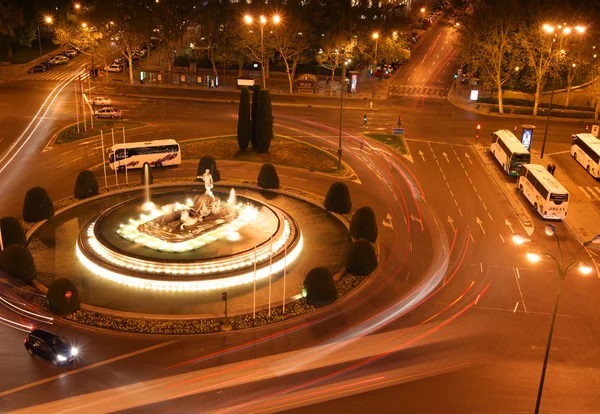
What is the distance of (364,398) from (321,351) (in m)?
4.14

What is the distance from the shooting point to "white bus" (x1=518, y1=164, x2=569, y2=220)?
48.2m

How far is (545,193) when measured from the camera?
161ft

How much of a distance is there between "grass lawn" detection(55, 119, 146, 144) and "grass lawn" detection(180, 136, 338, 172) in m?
10.8

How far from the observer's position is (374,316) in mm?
34562

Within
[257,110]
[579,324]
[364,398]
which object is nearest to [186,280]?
[364,398]

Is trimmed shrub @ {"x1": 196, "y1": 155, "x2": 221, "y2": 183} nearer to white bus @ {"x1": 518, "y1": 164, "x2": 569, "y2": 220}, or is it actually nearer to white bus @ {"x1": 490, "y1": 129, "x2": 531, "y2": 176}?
white bus @ {"x1": 518, "y1": 164, "x2": 569, "y2": 220}

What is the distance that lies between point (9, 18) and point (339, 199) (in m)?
85.8

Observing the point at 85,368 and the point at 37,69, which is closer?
the point at 85,368

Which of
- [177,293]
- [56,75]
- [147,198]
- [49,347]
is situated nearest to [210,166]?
[147,198]

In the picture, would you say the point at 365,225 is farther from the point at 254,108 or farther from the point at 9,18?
the point at 9,18

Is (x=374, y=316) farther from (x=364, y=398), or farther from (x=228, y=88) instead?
(x=228, y=88)

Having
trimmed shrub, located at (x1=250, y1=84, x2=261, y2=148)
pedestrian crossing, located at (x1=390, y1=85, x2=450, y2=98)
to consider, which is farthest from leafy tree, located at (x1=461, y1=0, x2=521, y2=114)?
trimmed shrub, located at (x1=250, y1=84, x2=261, y2=148)

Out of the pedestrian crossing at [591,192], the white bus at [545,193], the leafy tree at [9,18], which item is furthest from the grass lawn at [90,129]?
the pedestrian crossing at [591,192]

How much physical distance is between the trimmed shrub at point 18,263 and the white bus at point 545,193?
37.8m
